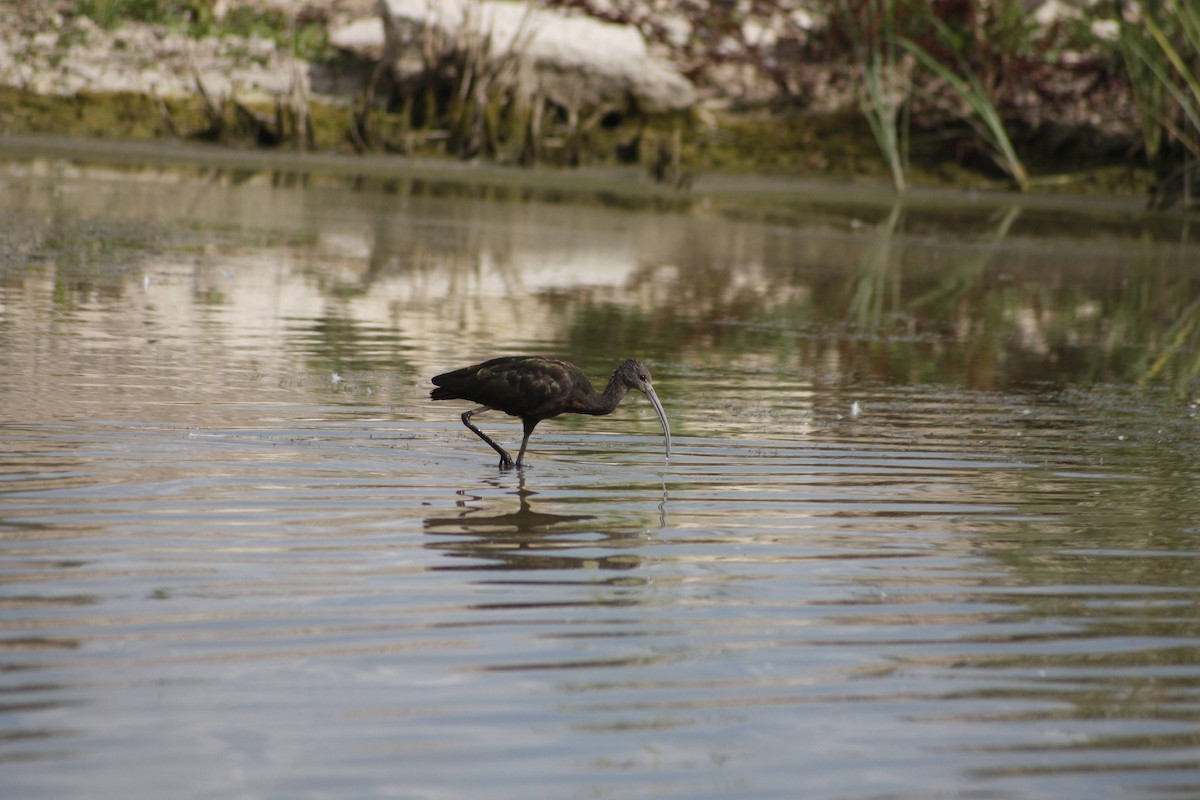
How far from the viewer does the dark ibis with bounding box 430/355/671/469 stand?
7996 millimetres

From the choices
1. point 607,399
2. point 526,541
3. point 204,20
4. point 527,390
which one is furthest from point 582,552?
point 204,20

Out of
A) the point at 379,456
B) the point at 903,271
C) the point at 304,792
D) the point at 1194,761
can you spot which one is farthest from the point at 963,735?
the point at 903,271

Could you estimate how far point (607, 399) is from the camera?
8352 millimetres

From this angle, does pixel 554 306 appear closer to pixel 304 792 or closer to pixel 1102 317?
pixel 1102 317

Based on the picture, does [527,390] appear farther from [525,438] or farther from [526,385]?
[525,438]

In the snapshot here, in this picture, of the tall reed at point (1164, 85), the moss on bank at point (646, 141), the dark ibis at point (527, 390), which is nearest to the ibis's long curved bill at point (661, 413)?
the dark ibis at point (527, 390)

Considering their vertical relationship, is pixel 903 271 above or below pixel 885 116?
below

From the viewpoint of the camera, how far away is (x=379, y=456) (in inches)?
309

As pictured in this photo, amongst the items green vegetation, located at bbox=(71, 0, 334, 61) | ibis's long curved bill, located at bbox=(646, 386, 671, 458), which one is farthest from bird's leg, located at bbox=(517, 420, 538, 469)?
green vegetation, located at bbox=(71, 0, 334, 61)

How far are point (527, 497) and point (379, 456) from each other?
828 millimetres

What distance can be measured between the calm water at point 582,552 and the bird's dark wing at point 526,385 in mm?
273

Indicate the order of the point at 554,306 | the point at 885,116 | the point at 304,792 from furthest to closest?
the point at 885,116 < the point at 554,306 < the point at 304,792

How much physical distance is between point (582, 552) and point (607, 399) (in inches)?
80.2

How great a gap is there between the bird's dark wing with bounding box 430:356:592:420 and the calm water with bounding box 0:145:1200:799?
0.27m
